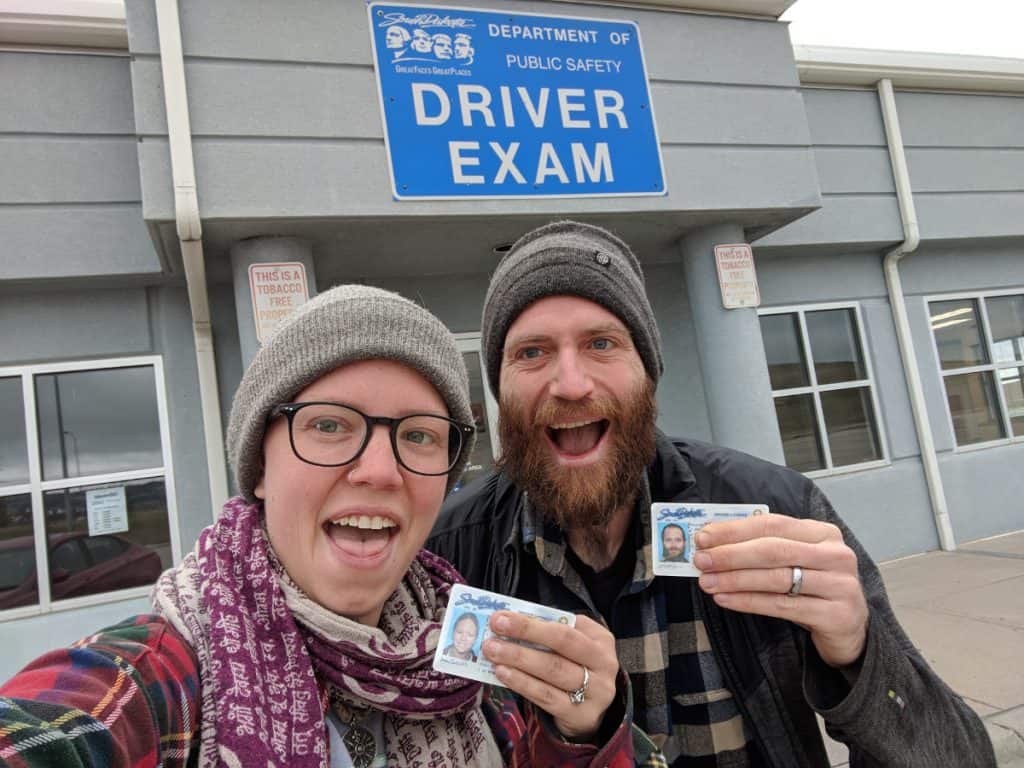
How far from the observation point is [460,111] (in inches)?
148

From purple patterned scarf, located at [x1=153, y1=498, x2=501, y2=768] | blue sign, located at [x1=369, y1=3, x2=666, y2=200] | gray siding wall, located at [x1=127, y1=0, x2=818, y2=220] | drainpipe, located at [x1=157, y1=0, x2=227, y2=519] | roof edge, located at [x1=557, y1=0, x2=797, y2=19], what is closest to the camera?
purple patterned scarf, located at [x1=153, y1=498, x2=501, y2=768]

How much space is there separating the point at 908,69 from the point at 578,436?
6279 millimetres

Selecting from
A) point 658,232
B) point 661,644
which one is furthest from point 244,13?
point 661,644

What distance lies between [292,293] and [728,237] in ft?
10.7

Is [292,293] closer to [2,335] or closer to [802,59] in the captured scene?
[2,335]

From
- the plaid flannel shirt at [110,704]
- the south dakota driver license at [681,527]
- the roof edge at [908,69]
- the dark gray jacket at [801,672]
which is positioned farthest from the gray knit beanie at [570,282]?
the roof edge at [908,69]

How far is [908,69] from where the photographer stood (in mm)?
5816

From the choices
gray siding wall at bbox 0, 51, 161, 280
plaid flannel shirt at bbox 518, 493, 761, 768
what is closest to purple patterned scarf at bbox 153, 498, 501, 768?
plaid flannel shirt at bbox 518, 493, 761, 768

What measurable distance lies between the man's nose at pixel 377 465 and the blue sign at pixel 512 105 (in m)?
2.82

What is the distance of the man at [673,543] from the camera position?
4.93 ft

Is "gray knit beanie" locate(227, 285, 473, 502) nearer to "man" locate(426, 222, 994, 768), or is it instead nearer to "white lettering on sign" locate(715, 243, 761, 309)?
"man" locate(426, 222, 994, 768)

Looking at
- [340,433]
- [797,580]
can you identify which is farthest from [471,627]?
[797,580]

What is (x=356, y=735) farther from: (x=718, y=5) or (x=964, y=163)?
(x=964, y=163)

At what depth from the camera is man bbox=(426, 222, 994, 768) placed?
1326mm
